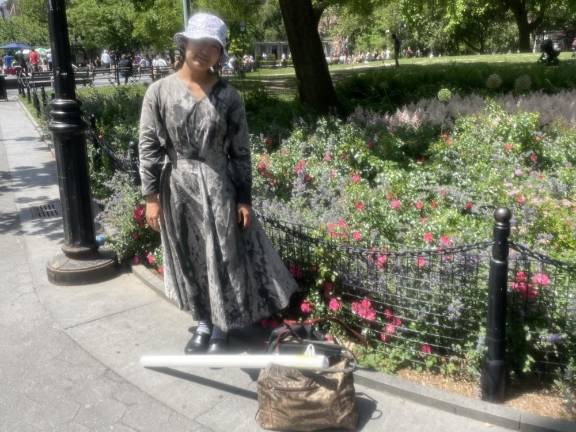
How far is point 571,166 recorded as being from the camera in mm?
6078

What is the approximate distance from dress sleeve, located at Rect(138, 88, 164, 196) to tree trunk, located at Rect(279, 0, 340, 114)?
6624mm

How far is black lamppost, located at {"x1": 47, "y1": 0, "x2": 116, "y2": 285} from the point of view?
205 inches

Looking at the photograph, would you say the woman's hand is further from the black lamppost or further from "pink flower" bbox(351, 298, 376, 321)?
the black lamppost

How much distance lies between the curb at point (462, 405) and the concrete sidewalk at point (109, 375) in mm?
43

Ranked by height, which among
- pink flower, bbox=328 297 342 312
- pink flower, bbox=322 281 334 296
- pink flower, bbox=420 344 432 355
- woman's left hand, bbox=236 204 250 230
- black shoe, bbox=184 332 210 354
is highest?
woman's left hand, bbox=236 204 250 230

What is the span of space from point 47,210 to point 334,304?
5562 mm

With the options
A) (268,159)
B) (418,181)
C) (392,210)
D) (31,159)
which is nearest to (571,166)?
(418,181)

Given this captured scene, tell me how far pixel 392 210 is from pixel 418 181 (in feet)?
2.80

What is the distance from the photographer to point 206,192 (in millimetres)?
3652

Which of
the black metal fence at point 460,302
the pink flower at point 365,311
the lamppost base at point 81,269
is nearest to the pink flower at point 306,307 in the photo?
the black metal fence at point 460,302

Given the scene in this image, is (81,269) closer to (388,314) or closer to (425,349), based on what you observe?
(388,314)

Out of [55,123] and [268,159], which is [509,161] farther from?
[55,123]

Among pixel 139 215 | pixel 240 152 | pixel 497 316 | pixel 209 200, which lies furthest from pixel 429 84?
pixel 497 316

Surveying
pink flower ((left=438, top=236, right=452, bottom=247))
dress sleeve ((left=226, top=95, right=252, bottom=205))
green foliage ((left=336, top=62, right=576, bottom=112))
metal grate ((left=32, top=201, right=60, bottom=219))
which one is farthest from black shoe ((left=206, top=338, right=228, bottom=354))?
green foliage ((left=336, top=62, right=576, bottom=112))
